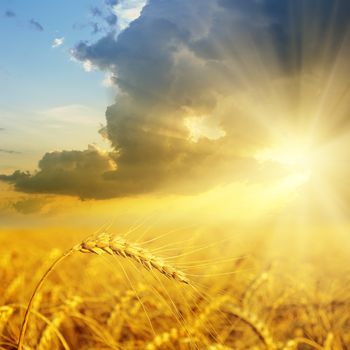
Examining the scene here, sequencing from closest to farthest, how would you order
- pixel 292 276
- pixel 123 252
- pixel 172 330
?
pixel 123 252, pixel 172 330, pixel 292 276

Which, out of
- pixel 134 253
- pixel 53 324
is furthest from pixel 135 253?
pixel 53 324

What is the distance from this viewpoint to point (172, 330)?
3953 mm

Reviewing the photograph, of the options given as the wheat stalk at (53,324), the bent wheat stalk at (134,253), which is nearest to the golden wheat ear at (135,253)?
the bent wheat stalk at (134,253)

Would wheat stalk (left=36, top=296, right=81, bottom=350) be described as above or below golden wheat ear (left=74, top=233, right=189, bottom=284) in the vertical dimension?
below

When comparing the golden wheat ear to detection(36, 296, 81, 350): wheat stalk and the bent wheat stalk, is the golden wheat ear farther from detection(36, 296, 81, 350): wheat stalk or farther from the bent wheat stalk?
detection(36, 296, 81, 350): wheat stalk

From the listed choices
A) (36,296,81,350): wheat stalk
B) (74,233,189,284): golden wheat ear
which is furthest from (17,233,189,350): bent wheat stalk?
(36,296,81,350): wheat stalk

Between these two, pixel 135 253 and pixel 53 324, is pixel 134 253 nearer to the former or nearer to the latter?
pixel 135 253

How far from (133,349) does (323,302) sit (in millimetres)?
2325

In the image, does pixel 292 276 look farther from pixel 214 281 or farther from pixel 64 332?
pixel 64 332

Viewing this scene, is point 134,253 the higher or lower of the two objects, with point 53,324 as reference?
higher

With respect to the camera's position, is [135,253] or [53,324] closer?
[135,253]

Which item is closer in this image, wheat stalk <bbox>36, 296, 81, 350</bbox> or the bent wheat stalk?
the bent wheat stalk

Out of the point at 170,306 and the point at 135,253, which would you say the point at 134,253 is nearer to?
the point at 135,253

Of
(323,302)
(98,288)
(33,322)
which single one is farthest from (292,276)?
(33,322)
